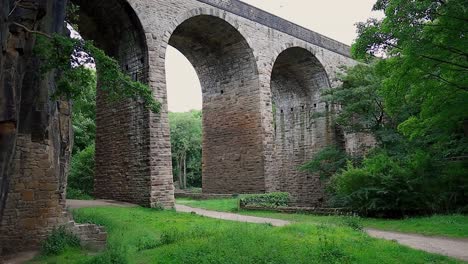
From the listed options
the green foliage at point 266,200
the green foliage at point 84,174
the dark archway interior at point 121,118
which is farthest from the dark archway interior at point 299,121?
the green foliage at point 84,174

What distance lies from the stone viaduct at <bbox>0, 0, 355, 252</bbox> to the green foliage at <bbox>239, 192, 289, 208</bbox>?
26.1 inches

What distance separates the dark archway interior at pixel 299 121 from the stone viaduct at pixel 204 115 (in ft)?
0.19

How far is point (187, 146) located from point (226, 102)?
16290mm

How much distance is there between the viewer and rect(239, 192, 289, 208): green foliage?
14.9 metres

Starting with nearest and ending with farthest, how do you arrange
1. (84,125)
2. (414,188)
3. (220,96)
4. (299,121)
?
1. (414,188)
2. (220,96)
3. (84,125)
4. (299,121)

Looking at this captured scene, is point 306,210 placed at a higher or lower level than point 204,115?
lower

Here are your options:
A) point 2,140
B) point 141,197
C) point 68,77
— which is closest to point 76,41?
point 68,77

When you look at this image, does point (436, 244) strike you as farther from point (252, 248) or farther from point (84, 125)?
point (84, 125)

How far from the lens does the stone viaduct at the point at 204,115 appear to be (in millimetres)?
7609

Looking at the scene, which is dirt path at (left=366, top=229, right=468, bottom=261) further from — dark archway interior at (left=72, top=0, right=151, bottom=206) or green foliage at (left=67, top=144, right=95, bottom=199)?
green foliage at (left=67, top=144, right=95, bottom=199)

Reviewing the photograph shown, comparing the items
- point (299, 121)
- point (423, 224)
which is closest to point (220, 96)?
point (299, 121)

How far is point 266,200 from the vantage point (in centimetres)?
1562

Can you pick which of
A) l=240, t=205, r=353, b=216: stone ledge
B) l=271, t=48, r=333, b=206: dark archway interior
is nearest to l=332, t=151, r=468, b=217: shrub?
l=240, t=205, r=353, b=216: stone ledge

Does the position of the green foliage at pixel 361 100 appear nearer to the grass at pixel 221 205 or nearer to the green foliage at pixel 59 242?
the grass at pixel 221 205
